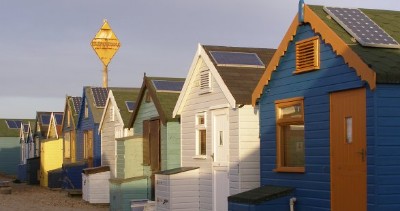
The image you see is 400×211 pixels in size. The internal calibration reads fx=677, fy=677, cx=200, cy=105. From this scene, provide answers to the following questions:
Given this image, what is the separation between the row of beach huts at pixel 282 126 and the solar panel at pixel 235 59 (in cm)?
3

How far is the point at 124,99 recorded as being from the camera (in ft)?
89.2

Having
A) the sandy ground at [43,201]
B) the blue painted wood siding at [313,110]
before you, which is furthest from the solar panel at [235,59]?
the sandy ground at [43,201]

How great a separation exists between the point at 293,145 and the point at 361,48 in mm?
3039

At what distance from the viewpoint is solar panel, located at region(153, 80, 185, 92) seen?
22.2m

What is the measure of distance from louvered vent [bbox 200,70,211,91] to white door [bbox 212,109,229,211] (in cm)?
79

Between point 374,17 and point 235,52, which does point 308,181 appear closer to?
point 374,17

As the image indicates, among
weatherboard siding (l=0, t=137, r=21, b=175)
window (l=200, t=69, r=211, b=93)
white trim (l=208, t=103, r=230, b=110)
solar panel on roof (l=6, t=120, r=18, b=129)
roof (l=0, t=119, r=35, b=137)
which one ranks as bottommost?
weatherboard siding (l=0, t=137, r=21, b=175)

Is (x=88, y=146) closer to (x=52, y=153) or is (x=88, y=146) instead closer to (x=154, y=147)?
(x=52, y=153)

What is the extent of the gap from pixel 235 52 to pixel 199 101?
1656 mm

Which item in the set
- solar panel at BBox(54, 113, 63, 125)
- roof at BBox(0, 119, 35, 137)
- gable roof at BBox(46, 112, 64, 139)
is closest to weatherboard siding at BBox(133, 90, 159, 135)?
gable roof at BBox(46, 112, 64, 139)

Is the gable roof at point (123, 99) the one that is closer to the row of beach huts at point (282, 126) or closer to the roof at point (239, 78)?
the row of beach huts at point (282, 126)

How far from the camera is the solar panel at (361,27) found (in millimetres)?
11931

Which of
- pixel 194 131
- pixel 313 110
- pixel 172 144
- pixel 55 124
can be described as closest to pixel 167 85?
pixel 172 144

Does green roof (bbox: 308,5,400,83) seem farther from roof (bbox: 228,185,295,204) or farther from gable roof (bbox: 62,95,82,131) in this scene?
gable roof (bbox: 62,95,82,131)
